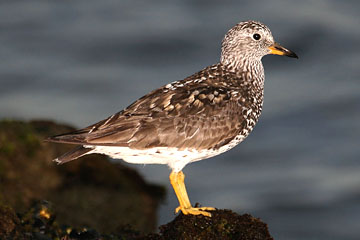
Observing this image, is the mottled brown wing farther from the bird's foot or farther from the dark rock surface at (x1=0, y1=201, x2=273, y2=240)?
the dark rock surface at (x1=0, y1=201, x2=273, y2=240)

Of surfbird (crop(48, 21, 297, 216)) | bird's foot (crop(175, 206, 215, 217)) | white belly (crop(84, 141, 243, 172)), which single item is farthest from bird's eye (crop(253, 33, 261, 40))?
bird's foot (crop(175, 206, 215, 217))

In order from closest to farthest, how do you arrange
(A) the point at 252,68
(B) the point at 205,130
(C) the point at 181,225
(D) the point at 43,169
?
(C) the point at 181,225
(B) the point at 205,130
(A) the point at 252,68
(D) the point at 43,169

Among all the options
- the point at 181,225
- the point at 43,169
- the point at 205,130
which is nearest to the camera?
the point at 181,225

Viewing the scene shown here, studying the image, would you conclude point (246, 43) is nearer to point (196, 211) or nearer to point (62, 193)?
point (196, 211)

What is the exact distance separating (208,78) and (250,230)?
10.2 ft

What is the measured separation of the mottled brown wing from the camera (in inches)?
516

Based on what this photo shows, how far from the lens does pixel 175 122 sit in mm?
13406

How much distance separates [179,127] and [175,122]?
113mm

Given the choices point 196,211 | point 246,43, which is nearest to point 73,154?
point 196,211

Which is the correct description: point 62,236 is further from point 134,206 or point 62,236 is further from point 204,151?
point 134,206

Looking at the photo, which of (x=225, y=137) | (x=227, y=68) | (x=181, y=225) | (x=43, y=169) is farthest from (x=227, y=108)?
(x=43, y=169)

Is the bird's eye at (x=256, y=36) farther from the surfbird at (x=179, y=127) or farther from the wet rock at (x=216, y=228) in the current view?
the wet rock at (x=216, y=228)

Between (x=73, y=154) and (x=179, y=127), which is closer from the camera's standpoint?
(x=73, y=154)

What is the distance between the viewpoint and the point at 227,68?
15023mm
